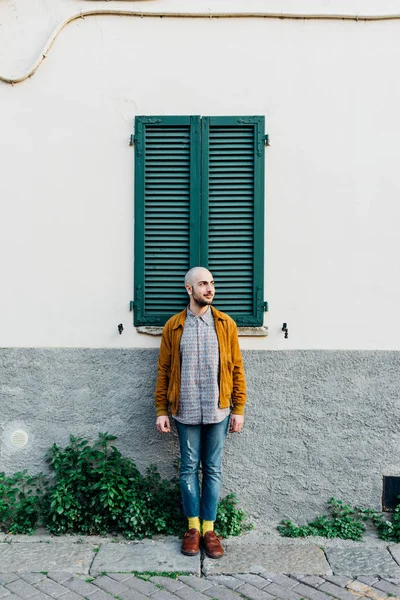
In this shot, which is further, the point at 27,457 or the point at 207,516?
the point at 27,457

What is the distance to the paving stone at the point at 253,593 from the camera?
3.62 metres

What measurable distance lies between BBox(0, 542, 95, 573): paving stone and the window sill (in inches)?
63.1

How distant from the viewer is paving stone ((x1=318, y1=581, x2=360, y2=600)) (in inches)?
143

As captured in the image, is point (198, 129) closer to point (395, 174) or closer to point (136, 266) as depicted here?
point (136, 266)

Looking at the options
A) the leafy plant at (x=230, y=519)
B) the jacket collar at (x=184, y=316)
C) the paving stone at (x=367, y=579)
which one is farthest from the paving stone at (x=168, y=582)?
the jacket collar at (x=184, y=316)

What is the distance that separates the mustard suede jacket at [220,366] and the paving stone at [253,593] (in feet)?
3.76

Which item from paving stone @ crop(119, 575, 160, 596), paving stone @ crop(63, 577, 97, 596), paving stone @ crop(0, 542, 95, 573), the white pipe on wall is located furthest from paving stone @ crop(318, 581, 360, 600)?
the white pipe on wall

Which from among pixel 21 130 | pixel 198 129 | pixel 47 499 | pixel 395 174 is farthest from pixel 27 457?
pixel 395 174

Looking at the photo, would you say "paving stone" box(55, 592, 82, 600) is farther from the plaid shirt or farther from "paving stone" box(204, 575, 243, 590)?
the plaid shirt

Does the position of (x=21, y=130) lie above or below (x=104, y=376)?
above

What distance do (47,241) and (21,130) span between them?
0.88 metres

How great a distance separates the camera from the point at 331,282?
15.2 ft

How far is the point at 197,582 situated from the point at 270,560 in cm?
57

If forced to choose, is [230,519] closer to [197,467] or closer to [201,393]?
[197,467]
